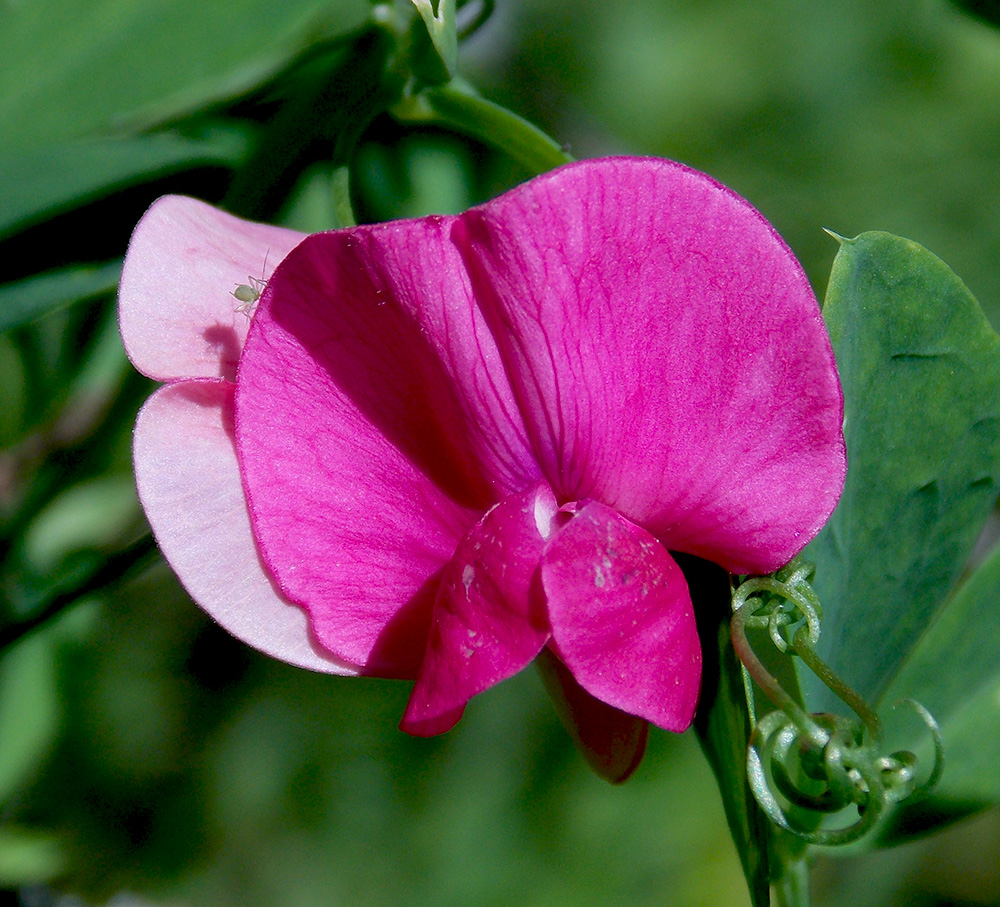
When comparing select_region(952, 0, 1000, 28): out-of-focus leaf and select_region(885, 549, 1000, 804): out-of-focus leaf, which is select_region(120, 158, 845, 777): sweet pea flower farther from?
select_region(952, 0, 1000, 28): out-of-focus leaf

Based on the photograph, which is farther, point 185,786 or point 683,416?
point 185,786

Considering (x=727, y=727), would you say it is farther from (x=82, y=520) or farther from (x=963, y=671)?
(x=82, y=520)

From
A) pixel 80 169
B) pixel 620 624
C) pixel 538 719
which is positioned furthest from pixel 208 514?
pixel 538 719

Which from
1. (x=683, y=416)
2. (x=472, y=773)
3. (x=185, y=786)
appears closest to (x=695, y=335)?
(x=683, y=416)

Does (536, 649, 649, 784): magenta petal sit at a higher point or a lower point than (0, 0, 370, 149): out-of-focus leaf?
lower

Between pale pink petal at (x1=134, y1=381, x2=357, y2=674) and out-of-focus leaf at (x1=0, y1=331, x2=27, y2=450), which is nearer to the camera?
pale pink petal at (x1=134, y1=381, x2=357, y2=674)

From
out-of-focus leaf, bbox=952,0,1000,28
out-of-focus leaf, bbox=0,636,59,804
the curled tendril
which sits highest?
out-of-focus leaf, bbox=952,0,1000,28

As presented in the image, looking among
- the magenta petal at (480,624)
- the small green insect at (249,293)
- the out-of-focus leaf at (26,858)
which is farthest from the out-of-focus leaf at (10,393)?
the magenta petal at (480,624)

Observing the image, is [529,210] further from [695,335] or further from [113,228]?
[113,228]

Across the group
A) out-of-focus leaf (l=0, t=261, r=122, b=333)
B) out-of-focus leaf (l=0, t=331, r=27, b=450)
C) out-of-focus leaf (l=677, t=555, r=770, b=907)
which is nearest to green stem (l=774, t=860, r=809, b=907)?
out-of-focus leaf (l=677, t=555, r=770, b=907)
